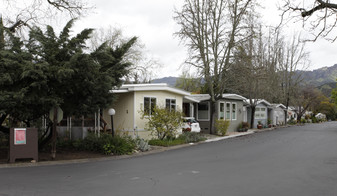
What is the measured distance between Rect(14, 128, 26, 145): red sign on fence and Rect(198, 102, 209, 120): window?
60.8ft

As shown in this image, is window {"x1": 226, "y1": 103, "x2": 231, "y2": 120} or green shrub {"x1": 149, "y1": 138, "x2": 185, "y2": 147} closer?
green shrub {"x1": 149, "y1": 138, "x2": 185, "y2": 147}

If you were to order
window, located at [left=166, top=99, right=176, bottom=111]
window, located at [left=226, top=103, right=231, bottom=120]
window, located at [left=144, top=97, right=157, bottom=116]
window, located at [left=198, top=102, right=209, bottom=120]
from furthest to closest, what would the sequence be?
window, located at [left=226, top=103, right=231, bottom=120] < window, located at [left=198, top=102, right=209, bottom=120] < window, located at [left=166, top=99, right=176, bottom=111] < window, located at [left=144, top=97, right=157, bottom=116]

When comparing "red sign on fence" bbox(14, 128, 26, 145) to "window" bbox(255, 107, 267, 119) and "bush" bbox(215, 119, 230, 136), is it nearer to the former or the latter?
"bush" bbox(215, 119, 230, 136)

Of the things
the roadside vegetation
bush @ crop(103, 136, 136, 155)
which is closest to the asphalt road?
bush @ crop(103, 136, 136, 155)

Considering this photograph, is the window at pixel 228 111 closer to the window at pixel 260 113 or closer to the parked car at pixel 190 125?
the parked car at pixel 190 125

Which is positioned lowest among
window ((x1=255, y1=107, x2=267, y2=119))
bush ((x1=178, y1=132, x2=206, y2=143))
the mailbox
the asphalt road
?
the asphalt road

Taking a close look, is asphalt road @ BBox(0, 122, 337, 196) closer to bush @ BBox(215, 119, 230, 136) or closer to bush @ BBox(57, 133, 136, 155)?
bush @ BBox(57, 133, 136, 155)

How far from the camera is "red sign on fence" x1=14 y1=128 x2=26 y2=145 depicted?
1151 cm

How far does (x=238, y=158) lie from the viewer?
492 inches

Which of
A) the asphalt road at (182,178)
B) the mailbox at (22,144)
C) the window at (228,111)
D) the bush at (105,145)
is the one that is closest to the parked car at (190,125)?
the window at (228,111)

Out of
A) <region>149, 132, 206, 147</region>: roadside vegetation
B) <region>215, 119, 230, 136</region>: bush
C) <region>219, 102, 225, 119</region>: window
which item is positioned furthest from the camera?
<region>219, 102, 225, 119</region>: window

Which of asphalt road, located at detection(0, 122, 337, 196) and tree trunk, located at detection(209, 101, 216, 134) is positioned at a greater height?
tree trunk, located at detection(209, 101, 216, 134)

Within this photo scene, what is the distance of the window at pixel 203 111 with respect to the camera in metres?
28.3

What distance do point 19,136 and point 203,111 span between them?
18814 millimetres
